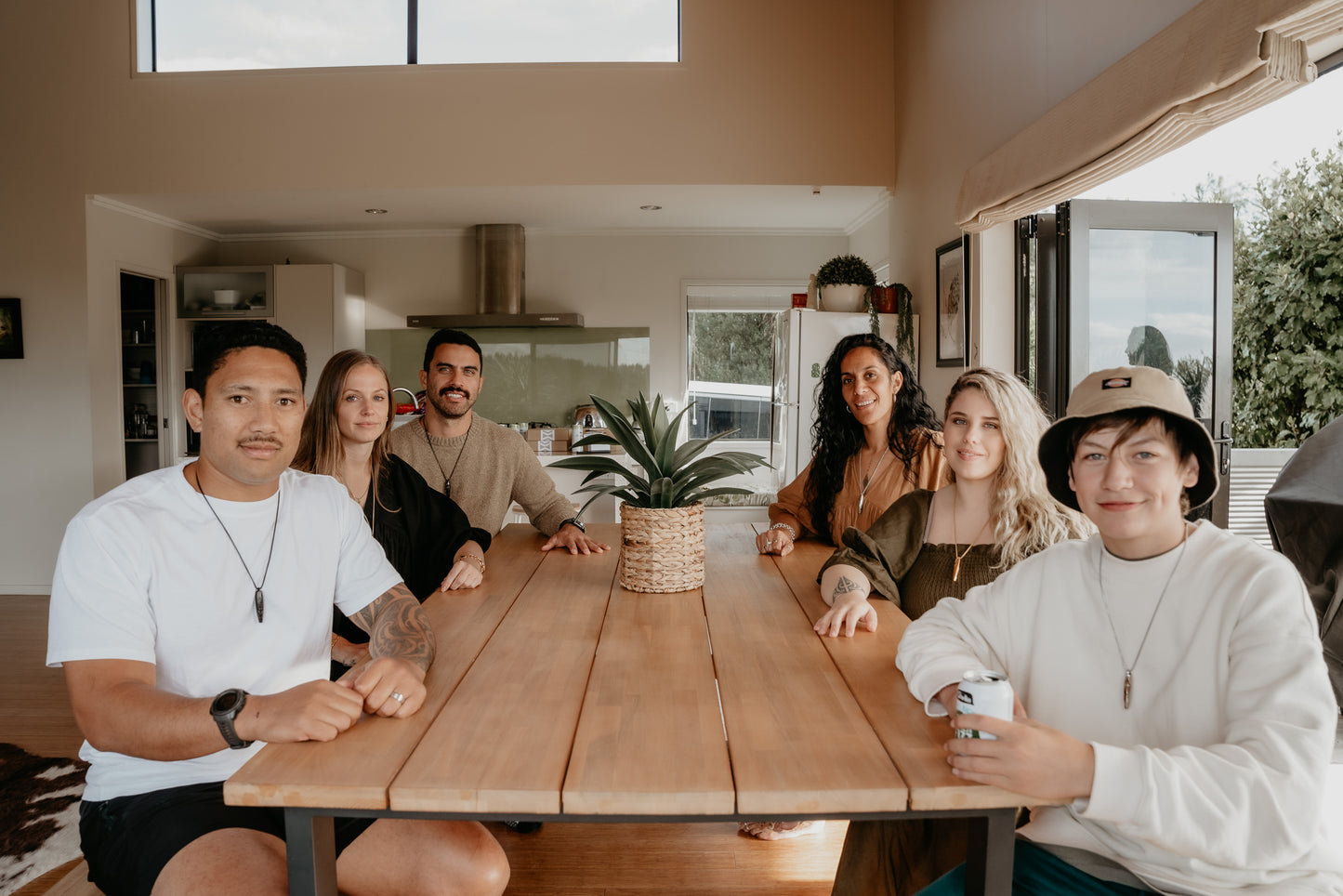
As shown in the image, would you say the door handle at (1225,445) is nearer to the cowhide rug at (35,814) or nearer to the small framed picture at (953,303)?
the small framed picture at (953,303)

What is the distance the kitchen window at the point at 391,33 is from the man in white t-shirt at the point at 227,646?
171 inches

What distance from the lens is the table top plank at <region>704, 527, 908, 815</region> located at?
3.39ft

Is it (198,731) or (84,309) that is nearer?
(198,731)

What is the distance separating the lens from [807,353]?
475 centimetres

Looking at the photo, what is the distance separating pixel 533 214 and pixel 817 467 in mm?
4085

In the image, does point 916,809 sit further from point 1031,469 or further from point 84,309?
point 84,309

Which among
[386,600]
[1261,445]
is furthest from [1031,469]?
[1261,445]

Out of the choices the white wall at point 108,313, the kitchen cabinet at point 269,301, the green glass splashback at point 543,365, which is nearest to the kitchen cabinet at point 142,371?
the kitchen cabinet at point 269,301

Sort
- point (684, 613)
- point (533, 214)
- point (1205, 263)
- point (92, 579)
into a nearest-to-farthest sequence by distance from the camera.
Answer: point (92, 579) → point (684, 613) → point (1205, 263) → point (533, 214)

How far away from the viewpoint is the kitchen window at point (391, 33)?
5336 millimetres

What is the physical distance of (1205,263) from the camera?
3.42 meters

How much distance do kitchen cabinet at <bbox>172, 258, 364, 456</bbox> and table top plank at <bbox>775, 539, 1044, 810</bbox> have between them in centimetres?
545

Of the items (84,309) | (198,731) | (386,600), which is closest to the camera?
(198,731)

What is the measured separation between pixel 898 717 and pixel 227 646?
1.10 meters
